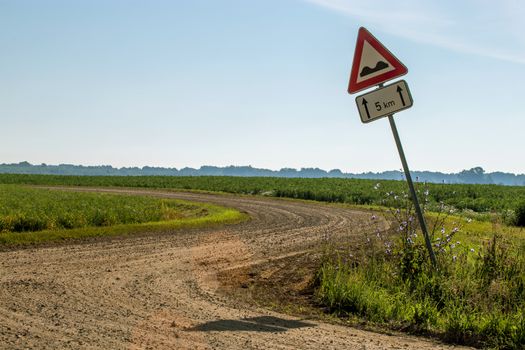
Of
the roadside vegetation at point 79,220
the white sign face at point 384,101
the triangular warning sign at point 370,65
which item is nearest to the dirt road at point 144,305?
the roadside vegetation at point 79,220

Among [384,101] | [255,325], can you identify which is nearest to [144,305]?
[255,325]

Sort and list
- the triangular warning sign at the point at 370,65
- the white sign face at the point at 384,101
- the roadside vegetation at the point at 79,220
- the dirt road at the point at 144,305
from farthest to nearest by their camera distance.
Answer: the roadside vegetation at the point at 79,220
the triangular warning sign at the point at 370,65
the white sign face at the point at 384,101
the dirt road at the point at 144,305

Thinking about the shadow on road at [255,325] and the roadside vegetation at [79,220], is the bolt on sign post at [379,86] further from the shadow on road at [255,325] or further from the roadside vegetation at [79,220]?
the roadside vegetation at [79,220]

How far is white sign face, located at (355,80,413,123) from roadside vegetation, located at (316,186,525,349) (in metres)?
2.33

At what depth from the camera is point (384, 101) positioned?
8.52m

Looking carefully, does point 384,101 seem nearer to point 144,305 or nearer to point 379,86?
point 379,86

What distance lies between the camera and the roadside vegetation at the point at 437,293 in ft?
23.1

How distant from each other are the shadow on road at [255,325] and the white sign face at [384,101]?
3.32m

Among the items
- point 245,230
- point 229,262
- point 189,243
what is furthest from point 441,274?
point 245,230

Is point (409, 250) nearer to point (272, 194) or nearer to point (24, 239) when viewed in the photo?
point (24, 239)

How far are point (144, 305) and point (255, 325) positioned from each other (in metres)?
1.94

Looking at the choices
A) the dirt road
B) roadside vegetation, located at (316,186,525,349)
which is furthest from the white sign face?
the dirt road

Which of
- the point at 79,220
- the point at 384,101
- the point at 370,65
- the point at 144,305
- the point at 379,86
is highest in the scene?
the point at 370,65

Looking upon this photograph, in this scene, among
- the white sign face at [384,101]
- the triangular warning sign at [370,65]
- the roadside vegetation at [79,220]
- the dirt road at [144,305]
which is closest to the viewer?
the dirt road at [144,305]
